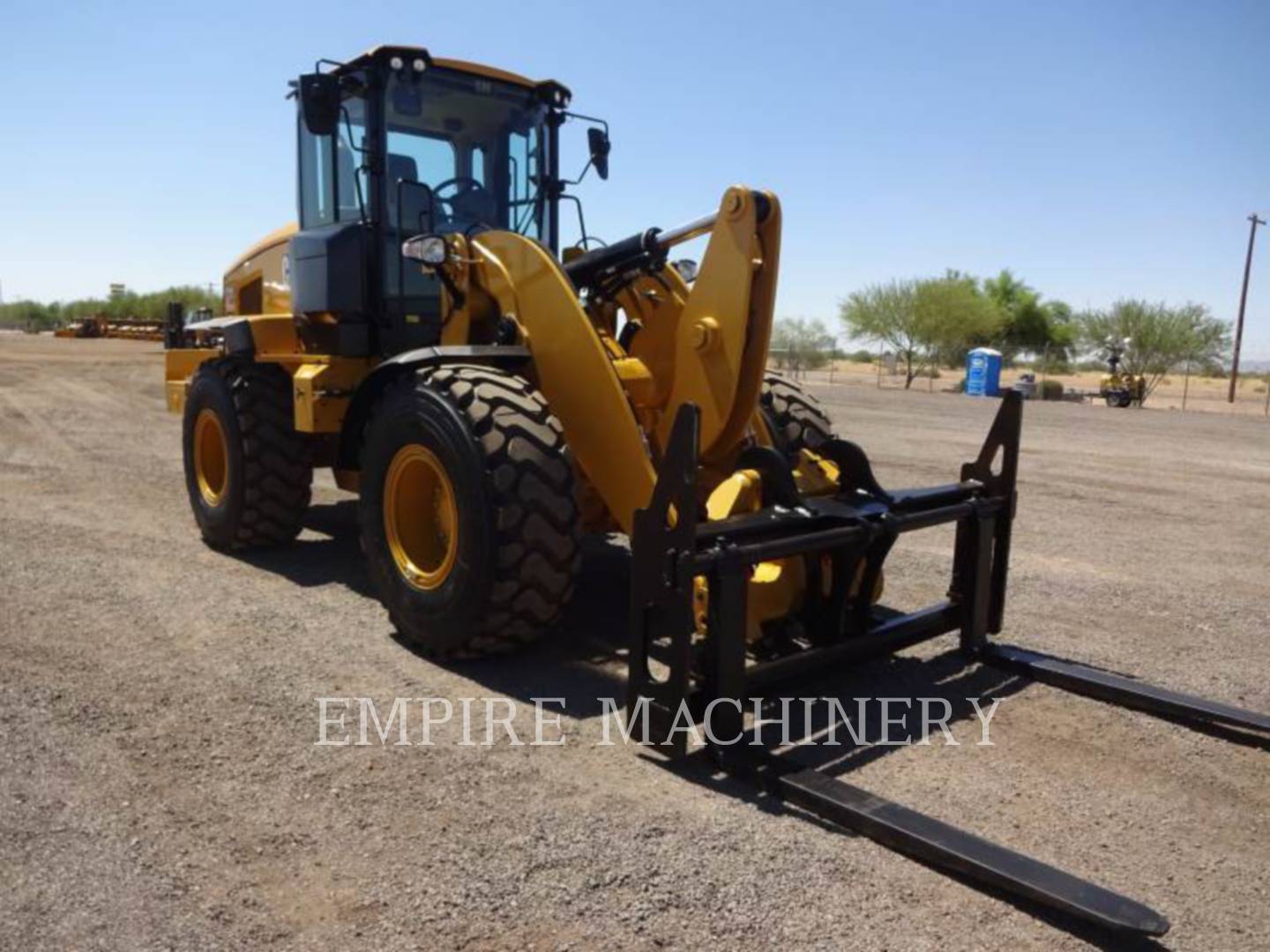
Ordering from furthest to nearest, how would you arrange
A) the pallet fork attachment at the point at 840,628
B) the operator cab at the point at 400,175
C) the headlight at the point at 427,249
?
the operator cab at the point at 400,175, the headlight at the point at 427,249, the pallet fork attachment at the point at 840,628

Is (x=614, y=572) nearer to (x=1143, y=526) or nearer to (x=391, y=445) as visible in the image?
(x=391, y=445)

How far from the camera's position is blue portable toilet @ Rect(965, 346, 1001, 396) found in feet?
119

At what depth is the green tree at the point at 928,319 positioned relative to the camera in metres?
51.2

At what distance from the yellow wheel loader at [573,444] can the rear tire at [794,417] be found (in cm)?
2

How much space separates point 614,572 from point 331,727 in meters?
2.69

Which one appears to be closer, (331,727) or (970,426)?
(331,727)

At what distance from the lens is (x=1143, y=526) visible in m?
8.84

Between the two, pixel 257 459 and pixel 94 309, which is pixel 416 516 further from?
pixel 94 309

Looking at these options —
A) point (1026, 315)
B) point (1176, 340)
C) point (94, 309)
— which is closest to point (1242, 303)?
point (1176, 340)

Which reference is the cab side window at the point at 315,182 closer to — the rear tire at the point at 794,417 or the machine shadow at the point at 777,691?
the machine shadow at the point at 777,691

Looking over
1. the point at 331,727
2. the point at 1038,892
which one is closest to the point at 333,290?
the point at 331,727

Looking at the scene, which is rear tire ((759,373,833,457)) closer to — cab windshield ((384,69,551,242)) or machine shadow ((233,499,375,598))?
cab windshield ((384,69,551,242))

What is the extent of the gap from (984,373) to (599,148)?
1283 inches

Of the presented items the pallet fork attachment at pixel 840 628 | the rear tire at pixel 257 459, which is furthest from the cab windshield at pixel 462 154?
the pallet fork attachment at pixel 840 628
